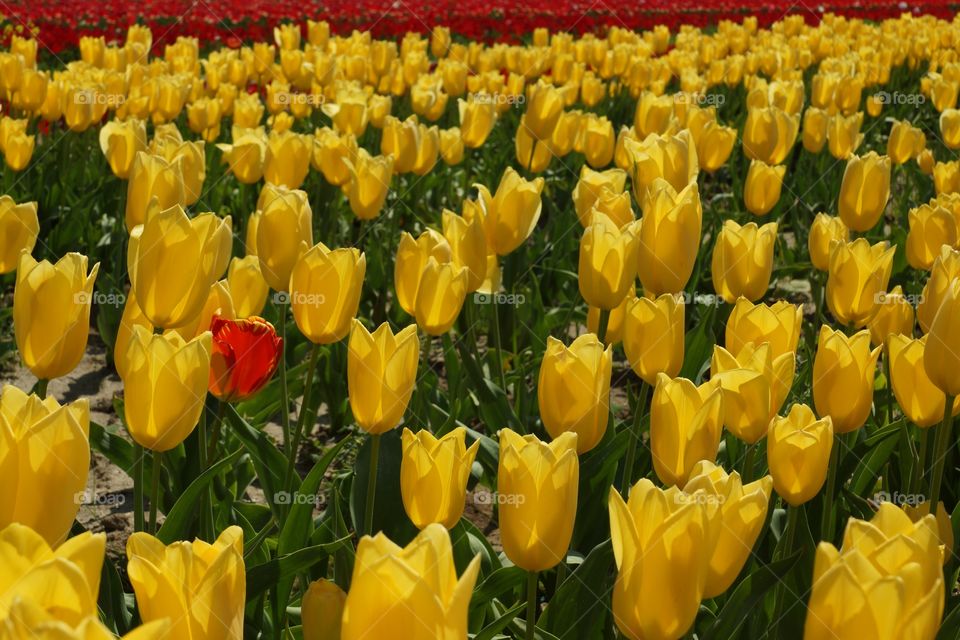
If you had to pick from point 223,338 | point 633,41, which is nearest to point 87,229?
point 223,338

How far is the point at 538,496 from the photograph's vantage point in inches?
54.8

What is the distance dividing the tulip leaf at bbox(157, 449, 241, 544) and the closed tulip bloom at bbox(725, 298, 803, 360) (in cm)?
88

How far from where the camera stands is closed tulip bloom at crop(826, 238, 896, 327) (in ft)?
7.54

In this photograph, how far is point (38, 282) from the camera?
1.74 metres

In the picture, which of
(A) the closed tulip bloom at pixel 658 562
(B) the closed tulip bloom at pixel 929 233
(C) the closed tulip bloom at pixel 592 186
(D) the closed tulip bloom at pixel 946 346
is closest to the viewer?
(A) the closed tulip bloom at pixel 658 562

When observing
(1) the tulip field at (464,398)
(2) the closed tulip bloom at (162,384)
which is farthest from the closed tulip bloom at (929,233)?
(2) the closed tulip bloom at (162,384)

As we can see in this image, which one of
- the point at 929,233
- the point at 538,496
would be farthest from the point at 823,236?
the point at 538,496

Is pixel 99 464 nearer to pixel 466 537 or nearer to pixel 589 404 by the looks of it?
pixel 466 537

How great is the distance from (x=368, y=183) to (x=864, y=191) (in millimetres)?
1291

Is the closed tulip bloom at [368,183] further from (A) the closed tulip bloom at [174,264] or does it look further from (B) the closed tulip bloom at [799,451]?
(B) the closed tulip bloom at [799,451]

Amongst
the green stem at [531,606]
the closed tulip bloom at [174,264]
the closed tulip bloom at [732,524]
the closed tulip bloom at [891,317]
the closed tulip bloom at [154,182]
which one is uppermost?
the closed tulip bloom at [174,264]

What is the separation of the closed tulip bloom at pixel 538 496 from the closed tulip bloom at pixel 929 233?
1733 millimetres

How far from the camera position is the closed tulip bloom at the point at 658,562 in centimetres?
122

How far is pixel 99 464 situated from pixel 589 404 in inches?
74.9
